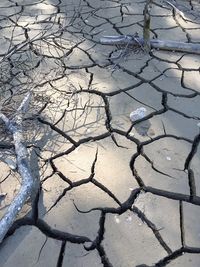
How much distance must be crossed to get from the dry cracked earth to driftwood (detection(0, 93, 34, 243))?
7 cm

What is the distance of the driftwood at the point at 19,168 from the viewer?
1.78 m

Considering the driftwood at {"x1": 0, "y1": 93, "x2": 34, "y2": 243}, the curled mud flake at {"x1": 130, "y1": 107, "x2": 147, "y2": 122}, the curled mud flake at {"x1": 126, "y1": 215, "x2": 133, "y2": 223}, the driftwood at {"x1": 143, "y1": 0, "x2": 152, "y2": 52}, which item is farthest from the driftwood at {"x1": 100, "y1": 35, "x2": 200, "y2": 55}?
the curled mud flake at {"x1": 126, "y1": 215, "x2": 133, "y2": 223}

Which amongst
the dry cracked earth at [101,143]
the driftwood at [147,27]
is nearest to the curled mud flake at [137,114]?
the dry cracked earth at [101,143]

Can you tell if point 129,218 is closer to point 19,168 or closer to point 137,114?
point 19,168

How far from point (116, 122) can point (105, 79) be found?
1.70 feet

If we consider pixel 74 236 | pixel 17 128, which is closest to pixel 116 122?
pixel 17 128

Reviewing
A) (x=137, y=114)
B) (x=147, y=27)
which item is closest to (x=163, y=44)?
(x=147, y=27)

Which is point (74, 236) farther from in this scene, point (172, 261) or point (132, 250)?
point (172, 261)

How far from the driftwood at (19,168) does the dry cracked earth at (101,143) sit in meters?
0.07

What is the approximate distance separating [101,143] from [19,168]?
52 centimetres

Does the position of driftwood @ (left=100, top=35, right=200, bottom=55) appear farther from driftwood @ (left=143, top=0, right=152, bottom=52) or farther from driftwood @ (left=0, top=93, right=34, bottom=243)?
driftwood @ (left=0, top=93, right=34, bottom=243)

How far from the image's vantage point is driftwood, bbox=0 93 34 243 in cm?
178

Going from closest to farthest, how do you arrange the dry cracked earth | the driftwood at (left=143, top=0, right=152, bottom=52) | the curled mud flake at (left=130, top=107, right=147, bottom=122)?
the dry cracked earth, the curled mud flake at (left=130, top=107, right=147, bottom=122), the driftwood at (left=143, top=0, right=152, bottom=52)

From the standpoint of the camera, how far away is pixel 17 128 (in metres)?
2.28
